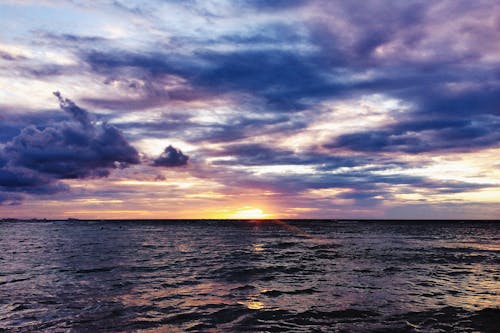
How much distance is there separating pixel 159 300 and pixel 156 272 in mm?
10607

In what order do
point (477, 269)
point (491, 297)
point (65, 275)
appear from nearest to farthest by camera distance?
point (491, 297) < point (65, 275) < point (477, 269)

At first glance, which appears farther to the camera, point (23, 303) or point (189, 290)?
point (189, 290)

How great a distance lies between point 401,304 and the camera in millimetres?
18969

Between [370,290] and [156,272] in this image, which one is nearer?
[370,290]

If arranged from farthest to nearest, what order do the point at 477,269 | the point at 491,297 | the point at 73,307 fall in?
the point at 477,269 < the point at 491,297 < the point at 73,307

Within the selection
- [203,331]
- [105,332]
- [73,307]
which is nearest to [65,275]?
[73,307]

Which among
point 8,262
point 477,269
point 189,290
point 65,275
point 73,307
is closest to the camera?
point 73,307

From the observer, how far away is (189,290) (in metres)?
22.4

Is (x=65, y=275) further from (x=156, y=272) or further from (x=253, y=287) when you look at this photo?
(x=253, y=287)

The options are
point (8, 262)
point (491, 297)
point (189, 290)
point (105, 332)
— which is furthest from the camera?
point (8, 262)

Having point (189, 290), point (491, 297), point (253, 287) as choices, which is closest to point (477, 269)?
point (491, 297)

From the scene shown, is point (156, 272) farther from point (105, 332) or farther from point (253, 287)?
point (105, 332)

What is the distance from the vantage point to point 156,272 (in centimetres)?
2980

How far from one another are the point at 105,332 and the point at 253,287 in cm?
1077
